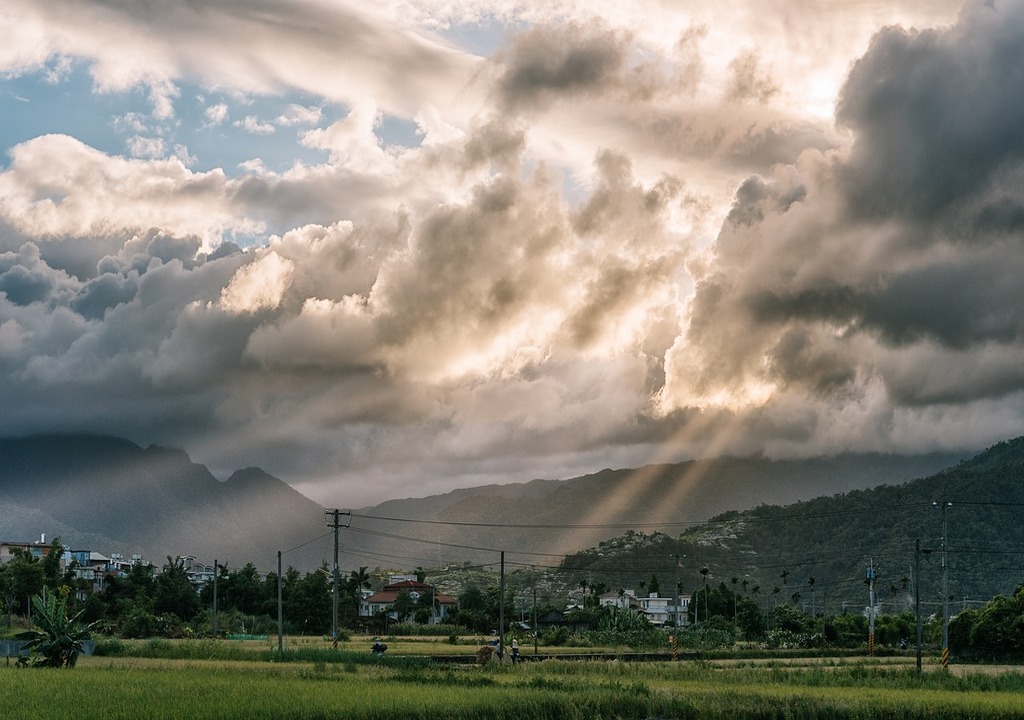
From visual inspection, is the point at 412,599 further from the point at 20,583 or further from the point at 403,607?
the point at 20,583

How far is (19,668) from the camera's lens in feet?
198

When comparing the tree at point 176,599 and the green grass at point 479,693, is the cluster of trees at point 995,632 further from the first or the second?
the tree at point 176,599

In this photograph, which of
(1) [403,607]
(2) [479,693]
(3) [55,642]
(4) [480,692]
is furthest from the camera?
(1) [403,607]

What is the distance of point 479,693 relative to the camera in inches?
1880

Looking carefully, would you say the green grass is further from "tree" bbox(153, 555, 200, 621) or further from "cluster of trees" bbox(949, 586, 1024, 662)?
"tree" bbox(153, 555, 200, 621)

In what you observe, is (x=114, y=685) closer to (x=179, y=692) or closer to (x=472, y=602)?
(x=179, y=692)

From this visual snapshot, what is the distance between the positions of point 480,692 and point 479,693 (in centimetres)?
48

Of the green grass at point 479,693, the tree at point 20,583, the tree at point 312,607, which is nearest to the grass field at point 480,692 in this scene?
the green grass at point 479,693

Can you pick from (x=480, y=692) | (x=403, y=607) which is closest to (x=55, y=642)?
(x=480, y=692)

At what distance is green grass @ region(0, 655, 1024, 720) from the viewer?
4188 centimetres

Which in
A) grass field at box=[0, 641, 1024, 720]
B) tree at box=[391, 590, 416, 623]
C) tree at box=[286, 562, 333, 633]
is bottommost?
tree at box=[391, 590, 416, 623]

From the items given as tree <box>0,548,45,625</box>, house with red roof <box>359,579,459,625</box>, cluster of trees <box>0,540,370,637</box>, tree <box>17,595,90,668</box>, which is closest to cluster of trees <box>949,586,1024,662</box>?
tree <box>17,595,90,668</box>

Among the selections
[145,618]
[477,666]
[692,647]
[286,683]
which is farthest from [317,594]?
[286,683]

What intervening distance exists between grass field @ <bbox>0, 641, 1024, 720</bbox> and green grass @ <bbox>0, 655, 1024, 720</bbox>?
0.18 feet
